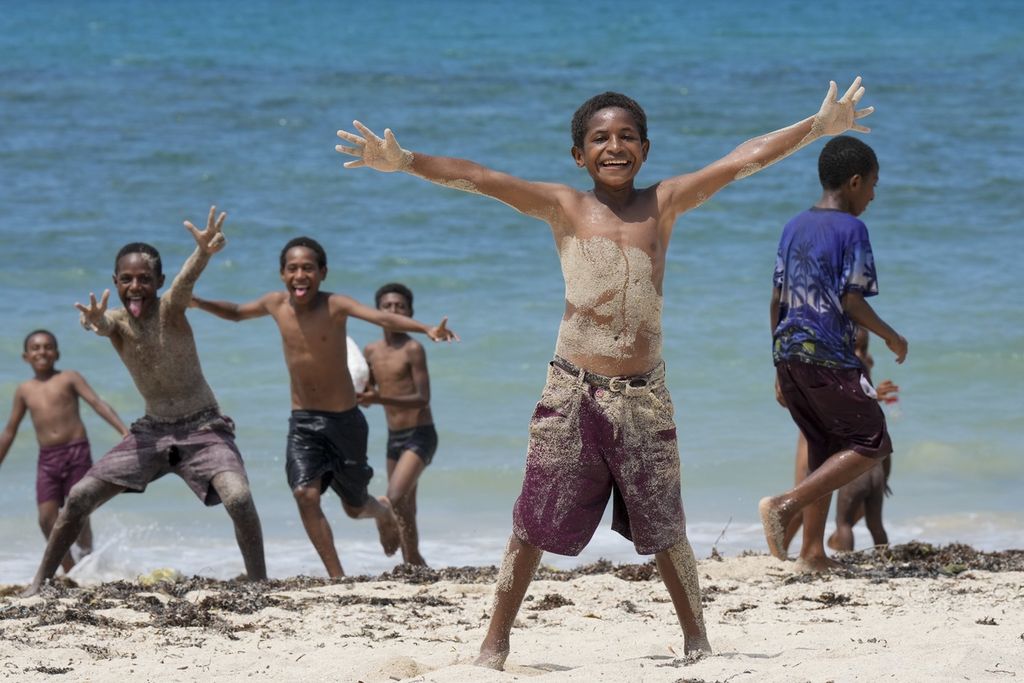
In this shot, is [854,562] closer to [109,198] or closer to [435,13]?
[109,198]

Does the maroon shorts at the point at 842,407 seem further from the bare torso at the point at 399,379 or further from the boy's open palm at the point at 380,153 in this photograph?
the bare torso at the point at 399,379

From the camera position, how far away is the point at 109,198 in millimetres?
17812

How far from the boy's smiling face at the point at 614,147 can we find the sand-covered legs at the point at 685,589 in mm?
1158

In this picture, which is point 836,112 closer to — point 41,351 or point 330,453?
point 330,453

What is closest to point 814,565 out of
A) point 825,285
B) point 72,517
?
point 825,285

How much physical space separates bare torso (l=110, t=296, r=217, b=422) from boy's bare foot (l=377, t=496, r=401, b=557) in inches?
52.9

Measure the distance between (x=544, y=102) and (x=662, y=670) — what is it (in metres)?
19.5

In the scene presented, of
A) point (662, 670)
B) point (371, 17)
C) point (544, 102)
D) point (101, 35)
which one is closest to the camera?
point (662, 670)

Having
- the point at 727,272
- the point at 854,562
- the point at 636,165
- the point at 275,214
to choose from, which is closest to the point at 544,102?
the point at 275,214

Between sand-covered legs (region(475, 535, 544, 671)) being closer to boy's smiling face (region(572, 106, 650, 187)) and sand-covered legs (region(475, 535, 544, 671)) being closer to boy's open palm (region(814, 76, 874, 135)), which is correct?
boy's smiling face (region(572, 106, 650, 187))

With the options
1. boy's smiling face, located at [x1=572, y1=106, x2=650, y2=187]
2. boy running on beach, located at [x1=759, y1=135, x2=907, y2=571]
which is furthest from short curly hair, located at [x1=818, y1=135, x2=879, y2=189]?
boy's smiling face, located at [x1=572, y1=106, x2=650, y2=187]

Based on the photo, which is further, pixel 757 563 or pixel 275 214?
pixel 275 214

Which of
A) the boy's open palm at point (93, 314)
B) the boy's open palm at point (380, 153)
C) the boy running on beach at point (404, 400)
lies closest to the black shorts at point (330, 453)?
the boy running on beach at point (404, 400)

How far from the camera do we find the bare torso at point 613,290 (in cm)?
444
